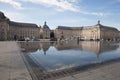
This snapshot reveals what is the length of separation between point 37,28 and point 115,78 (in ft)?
397

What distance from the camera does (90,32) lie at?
151 m

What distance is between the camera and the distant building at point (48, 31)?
92750mm

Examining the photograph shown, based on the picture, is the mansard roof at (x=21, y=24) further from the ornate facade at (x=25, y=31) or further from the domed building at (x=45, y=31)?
the domed building at (x=45, y=31)

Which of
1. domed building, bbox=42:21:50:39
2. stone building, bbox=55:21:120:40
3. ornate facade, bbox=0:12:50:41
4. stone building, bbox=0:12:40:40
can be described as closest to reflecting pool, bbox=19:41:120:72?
stone building, bbox=0:12:40:40

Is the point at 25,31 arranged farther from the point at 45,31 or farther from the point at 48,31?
the point at 48,31

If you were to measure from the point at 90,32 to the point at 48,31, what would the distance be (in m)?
42.8

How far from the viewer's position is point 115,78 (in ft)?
25.1

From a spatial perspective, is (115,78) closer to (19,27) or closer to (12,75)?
(12,75)

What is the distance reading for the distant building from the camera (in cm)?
9275

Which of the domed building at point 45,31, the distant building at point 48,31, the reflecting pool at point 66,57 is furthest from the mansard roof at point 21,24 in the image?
the reflecting pool at point 66,57

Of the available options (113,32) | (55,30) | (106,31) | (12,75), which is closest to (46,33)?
(55,30)

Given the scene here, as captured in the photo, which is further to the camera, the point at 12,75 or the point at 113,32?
the point at 113,32

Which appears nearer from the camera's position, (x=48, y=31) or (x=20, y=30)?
(x=20, y=30)

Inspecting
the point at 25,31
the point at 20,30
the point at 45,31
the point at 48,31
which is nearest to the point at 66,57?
the point at 20,30
